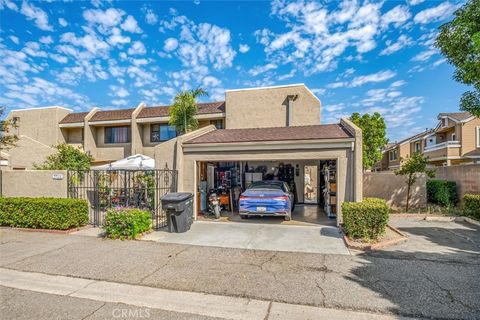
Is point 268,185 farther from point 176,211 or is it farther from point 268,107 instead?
point 268,107

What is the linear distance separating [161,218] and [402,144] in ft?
127

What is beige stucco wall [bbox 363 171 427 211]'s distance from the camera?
13.8m

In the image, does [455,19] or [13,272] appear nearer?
[13,272]

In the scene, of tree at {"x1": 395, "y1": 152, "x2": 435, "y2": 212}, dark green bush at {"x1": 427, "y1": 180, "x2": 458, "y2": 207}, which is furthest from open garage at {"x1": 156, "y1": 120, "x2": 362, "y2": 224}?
dark green bush at {"x1": 427, "y1": 180, "x2": 458, "y2": 207}

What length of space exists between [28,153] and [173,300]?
1817 centimetres

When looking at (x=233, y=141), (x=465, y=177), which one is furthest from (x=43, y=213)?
(x=465, y=177)

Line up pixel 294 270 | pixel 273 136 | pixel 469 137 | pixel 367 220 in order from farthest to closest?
pixel 469 137 < pixel 273 136 < pixel 367 220 < pixel 294 270

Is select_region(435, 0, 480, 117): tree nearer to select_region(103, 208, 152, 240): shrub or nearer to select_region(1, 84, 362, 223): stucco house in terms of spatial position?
select_region(1, 84, 362, 223): stucco house

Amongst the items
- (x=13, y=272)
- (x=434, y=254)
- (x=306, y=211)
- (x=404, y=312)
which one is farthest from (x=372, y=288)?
(x=306, y=211)

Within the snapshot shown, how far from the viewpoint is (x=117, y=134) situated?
2273 cm

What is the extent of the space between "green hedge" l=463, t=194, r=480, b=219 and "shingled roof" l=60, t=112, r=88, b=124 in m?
26.0

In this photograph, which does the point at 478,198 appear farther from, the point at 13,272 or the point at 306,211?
the point at 13,272

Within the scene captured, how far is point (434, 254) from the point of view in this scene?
6656 mm

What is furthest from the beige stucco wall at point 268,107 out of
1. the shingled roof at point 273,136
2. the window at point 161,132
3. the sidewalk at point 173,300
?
the sidewalk at point 173,300
